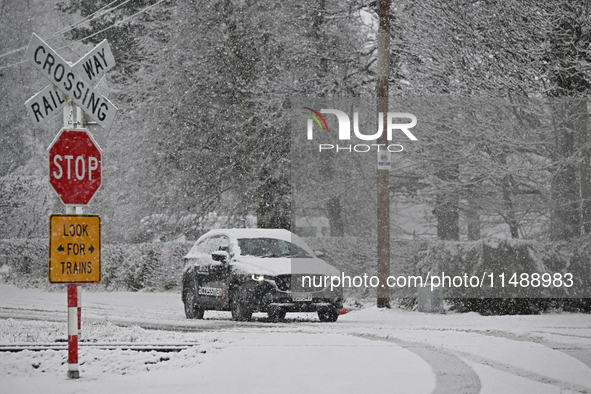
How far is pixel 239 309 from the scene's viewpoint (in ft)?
53.9

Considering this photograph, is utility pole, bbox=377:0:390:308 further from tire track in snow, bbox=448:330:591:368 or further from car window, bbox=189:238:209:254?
tire track in snow, bbox=448:330:591:368

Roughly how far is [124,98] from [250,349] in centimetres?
2185

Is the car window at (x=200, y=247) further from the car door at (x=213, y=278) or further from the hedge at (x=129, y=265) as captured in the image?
the hedge at (x=129, y=265)

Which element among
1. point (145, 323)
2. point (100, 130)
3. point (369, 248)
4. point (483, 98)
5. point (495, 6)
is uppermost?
point (495, 6)

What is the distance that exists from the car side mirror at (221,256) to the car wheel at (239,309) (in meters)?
0.73

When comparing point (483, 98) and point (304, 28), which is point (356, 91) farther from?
point (483, 98)

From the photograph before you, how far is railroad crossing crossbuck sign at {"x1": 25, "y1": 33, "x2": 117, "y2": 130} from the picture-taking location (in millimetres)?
9070

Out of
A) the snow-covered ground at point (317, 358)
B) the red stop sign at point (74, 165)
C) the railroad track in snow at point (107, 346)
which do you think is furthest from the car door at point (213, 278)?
the red stop sign at point (74, 165)

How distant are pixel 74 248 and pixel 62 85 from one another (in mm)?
1614

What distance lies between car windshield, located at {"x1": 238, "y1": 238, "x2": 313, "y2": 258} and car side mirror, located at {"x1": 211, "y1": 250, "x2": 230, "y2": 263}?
0.28 meters

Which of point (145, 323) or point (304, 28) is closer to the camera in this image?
point (145, 323)

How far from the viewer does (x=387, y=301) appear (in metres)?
19.7

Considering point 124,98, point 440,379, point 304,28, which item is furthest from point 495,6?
point 124,98

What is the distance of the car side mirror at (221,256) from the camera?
665 inches
